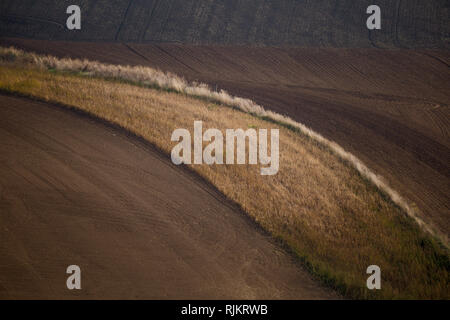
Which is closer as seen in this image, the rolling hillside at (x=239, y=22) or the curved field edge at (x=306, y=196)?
the curved field edge at (x=306, y=196)

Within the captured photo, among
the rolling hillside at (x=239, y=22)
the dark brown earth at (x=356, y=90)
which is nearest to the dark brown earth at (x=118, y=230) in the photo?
the dark brown earth at (x=356, y=90)

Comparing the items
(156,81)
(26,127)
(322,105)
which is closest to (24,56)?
(156,81)

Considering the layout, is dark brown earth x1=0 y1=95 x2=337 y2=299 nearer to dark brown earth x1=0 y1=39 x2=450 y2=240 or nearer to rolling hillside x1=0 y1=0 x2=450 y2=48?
dark brown earth x1=0 y1=39 x2=450 y2=240

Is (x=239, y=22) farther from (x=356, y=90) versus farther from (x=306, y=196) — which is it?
(x=306, y=196)

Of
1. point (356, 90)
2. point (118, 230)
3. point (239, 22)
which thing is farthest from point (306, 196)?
point (239, 22)

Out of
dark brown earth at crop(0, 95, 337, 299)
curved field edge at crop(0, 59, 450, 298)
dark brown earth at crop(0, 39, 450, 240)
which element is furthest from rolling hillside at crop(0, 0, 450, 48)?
dark brown earth at crop(0, 95, 337, 299)

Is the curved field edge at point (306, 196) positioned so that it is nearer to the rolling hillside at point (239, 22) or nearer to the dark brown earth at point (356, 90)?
the dark brown earth at point (356, 90)
